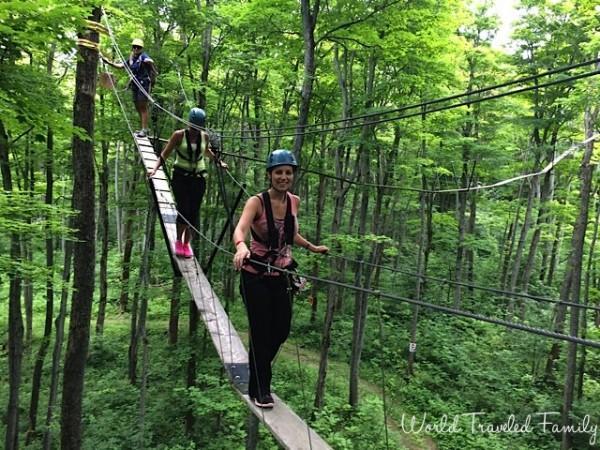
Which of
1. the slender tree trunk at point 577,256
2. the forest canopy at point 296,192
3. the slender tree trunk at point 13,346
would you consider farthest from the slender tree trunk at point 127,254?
the slender tree trunk at point 577,256

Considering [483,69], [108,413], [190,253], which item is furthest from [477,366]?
[190,253]

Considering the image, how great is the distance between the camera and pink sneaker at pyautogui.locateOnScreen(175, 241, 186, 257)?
4812 mm

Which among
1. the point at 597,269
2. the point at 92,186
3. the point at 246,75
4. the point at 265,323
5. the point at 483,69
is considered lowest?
the point at 597,269

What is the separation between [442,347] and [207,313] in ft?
39.8

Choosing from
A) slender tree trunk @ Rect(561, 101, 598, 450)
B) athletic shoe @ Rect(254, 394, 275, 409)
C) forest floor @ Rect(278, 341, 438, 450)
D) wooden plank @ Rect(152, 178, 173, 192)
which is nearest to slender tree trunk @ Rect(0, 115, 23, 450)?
wooden plank @ Rect(152, 178, 173, 192)

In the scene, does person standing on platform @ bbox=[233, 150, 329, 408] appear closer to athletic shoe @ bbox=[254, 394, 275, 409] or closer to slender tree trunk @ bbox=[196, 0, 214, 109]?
athletic shoe @ bbox=[254, 394, 275, 409]

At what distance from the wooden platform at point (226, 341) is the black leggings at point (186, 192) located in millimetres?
476

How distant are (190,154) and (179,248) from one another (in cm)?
103

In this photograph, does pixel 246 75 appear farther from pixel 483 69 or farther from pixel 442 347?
pixel 442 347

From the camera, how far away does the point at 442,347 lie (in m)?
14.4

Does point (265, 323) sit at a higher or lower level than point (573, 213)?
lower

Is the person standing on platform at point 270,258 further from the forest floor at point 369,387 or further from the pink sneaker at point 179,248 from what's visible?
the forest floor at point 369,387

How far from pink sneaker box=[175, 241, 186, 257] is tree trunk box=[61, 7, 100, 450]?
52.5 inches

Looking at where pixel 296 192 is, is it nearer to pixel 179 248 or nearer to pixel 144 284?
pixel 144 284
